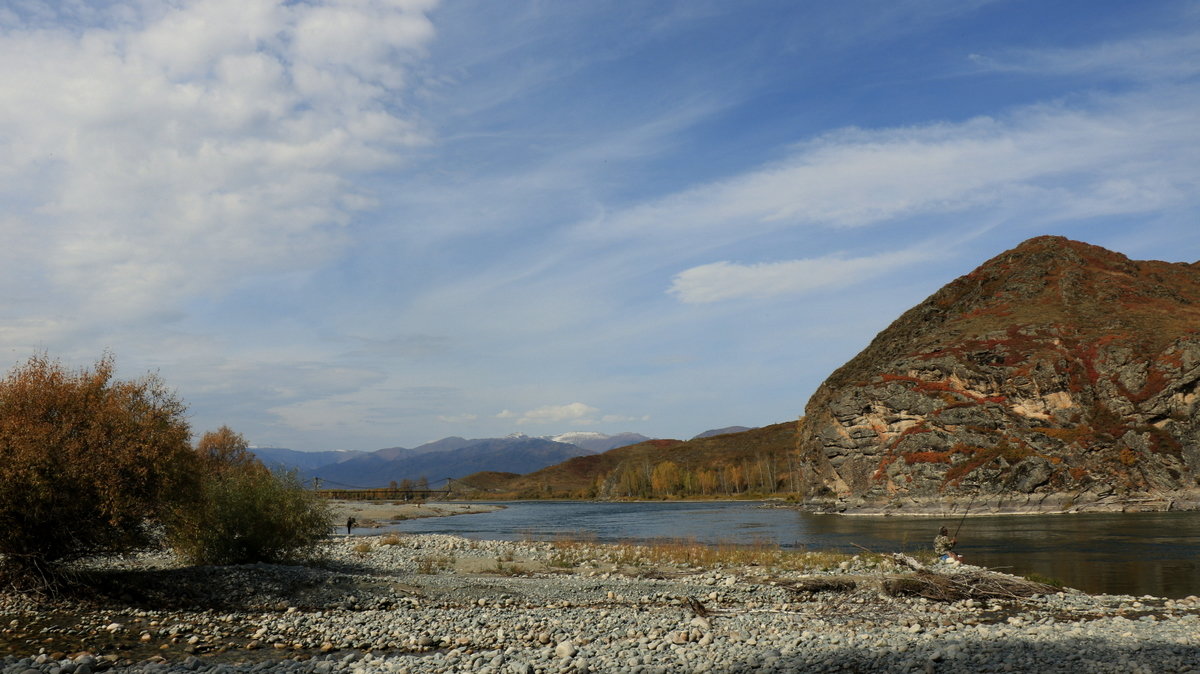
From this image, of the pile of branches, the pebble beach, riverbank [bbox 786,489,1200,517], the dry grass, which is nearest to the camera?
the pebble beach

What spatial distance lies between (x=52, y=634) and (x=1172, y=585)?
3669 cm

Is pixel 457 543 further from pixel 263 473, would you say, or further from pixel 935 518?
pixel 935 518

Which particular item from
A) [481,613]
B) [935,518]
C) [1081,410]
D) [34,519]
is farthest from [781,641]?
[1081,410]

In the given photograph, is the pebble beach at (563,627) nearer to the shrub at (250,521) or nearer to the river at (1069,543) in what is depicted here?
the shrub at (250,521)

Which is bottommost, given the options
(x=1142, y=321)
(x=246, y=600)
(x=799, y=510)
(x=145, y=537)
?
(x=799, y=510)

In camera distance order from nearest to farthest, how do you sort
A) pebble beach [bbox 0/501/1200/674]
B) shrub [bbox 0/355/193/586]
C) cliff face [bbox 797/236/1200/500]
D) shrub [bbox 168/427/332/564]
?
pebble beach [bbox 0/501/1200/674] → shrub [bbox 0/355/193/586] → shrub [bbox 168/427/332/564] → cliff face [bbox 797/236/1200/500]

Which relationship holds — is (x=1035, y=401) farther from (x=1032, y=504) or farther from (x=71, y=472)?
(x=71, y=472)

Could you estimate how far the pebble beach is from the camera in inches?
578

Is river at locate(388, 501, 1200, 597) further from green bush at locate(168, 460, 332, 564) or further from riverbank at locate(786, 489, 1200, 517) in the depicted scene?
green bush at locate(168, 460, 332, 564)

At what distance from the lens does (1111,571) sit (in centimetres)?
3334

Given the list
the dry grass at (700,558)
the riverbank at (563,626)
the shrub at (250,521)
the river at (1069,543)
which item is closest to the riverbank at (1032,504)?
the river at (1069,543)

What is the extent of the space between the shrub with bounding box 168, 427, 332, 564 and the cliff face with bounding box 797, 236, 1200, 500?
86909mm

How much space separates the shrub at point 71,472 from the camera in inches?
736

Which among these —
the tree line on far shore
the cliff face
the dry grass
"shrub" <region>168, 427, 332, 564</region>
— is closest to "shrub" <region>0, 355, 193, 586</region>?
the tree line on far shore
